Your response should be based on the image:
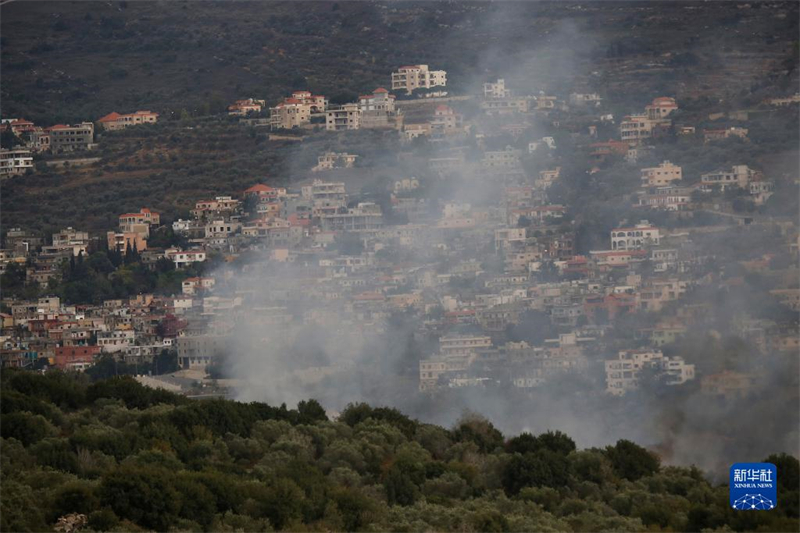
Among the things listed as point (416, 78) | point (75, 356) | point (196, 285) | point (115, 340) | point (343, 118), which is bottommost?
point (75, 356)

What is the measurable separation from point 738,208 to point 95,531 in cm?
2452

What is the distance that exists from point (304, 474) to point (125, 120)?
3279 cm

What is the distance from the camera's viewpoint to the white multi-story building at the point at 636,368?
909 inches

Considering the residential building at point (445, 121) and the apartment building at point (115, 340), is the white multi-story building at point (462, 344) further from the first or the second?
the residential building at point (445, 121)

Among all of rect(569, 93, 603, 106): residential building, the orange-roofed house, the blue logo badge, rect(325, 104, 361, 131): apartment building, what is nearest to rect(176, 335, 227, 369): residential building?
the orange-roofed house

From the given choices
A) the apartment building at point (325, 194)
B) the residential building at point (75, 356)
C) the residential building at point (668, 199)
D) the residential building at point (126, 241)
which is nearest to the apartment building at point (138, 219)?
the residential building at point (126, 241)

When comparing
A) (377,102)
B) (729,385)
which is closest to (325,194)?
(377,102)

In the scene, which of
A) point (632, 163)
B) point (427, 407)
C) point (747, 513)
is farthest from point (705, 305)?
point (747, 513)

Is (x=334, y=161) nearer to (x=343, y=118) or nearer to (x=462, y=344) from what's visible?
(x=343, y=118)

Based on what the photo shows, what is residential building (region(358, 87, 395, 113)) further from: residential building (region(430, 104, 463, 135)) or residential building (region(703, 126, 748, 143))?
residential building (region(703, 126, 748, 143))

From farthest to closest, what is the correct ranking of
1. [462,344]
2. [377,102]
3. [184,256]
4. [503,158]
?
[377,102]
[503,158]
[184,256]
[462,344]

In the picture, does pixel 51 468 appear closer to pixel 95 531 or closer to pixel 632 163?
pixel 95 531

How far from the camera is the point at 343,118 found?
4412 centimetres

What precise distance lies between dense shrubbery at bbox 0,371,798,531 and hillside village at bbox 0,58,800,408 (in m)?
8.48
